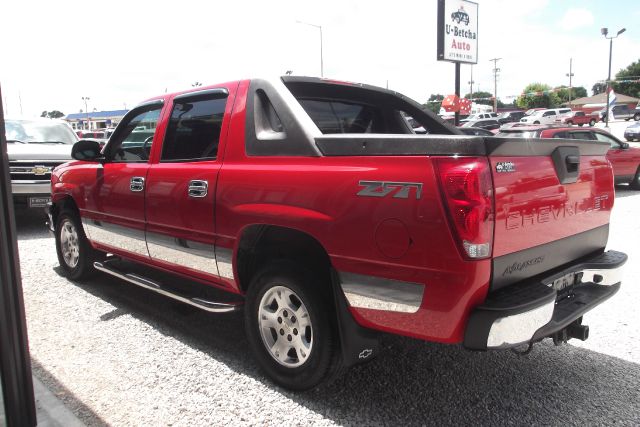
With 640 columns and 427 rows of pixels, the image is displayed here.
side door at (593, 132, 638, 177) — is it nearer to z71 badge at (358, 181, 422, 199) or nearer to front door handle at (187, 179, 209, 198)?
front door handle at (187, 179, 209, 198)

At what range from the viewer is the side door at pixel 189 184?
11.3ft

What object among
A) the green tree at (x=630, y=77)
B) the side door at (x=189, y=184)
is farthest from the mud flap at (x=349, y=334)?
the green tree at (x=630, y=77)

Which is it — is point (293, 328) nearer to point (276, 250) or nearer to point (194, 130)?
point (276, 250)

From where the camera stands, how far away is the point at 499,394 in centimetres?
307

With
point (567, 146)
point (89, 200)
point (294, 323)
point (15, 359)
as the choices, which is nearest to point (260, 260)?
point (294, 323)

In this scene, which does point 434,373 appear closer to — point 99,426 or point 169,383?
point 169,383

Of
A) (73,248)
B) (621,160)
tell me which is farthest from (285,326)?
(621,160)

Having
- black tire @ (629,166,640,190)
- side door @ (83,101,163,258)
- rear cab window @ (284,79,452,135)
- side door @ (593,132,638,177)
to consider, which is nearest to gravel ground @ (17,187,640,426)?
side door @ (83,101,163,258)

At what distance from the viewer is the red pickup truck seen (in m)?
2.28

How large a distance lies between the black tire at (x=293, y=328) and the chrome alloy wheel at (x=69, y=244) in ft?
9.95

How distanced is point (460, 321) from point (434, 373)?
122cm

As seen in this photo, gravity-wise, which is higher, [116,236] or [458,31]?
[458,31]

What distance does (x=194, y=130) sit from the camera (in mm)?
3803

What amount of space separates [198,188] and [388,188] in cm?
160
